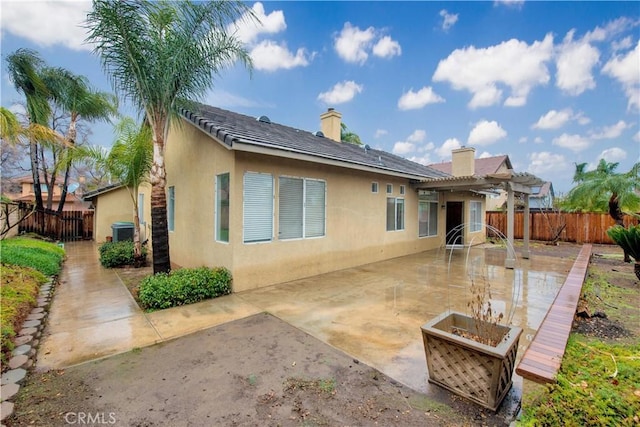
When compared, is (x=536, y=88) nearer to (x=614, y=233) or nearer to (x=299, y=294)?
(x=614, y=233)

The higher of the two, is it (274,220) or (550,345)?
(274,220)

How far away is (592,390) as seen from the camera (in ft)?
7.93

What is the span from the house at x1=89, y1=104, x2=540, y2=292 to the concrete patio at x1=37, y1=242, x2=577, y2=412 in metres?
0.81

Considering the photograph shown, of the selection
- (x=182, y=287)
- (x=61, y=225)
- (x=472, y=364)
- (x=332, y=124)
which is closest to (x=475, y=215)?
(x=332, y=124)

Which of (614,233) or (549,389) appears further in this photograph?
(614,233)

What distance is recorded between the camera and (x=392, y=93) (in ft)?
55.6

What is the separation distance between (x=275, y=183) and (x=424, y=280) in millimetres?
4680

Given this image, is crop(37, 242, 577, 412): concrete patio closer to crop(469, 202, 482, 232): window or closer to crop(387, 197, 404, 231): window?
crop(387, 197, 404, 231): window

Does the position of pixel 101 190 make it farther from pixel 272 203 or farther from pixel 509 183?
pixel 509 183

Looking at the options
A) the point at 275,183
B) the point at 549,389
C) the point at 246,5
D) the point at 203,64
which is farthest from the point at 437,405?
the point at 246,5

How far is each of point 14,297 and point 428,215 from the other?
1323cm

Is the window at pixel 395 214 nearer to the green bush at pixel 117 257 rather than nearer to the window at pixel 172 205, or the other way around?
the window at pixel 172 205

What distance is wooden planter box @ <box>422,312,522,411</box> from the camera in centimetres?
258

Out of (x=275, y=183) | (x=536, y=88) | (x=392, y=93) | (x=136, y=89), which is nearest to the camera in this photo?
(x=136, y=89)
